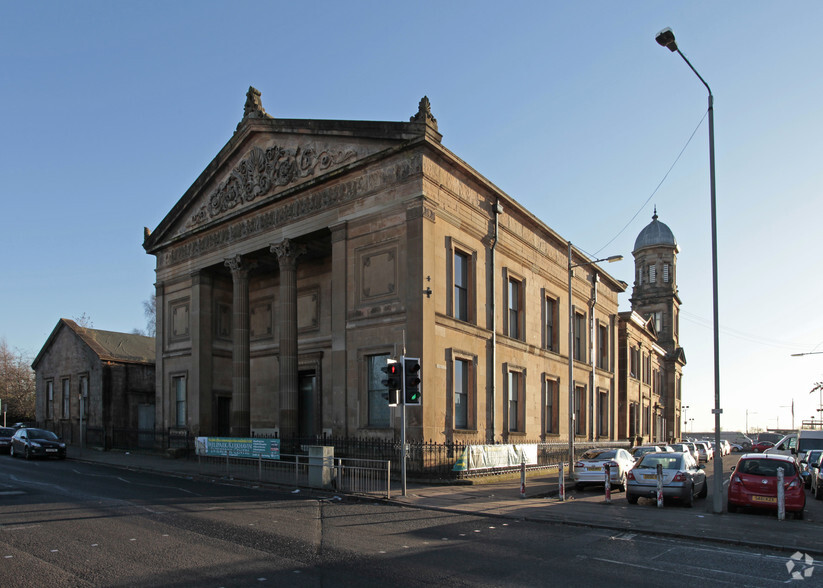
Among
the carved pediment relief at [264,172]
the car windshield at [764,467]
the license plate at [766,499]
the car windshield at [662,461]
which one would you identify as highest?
the carved pediment relief at [264,172]

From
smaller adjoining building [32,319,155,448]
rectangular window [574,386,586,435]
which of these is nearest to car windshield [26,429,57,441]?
smaller adjoining building [32,319,155,448]

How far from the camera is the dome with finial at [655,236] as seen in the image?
81.5 meters

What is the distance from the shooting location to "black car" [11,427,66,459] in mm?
30672

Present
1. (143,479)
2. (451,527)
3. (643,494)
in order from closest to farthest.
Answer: (451,527)
(643,494)
(143,479)

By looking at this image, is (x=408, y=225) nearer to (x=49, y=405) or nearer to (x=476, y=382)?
(x=476, y=382)

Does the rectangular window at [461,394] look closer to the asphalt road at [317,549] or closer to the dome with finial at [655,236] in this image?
the asphalt road at [317,549]

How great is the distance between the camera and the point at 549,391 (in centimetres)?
3494

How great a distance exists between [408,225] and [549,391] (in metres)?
15.5

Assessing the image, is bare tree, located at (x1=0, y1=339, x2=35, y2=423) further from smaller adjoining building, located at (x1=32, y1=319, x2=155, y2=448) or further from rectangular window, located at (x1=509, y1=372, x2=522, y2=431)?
rectangular window, located at (x1=509, y1=372, x2=522, y2=431)

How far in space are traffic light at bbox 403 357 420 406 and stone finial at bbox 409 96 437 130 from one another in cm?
1030

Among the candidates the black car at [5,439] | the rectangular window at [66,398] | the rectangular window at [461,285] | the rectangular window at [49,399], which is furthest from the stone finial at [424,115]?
the rectangular window at [49,399]

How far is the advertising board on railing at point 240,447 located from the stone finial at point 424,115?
12.9 metres

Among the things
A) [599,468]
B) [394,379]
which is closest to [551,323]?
[599,468]

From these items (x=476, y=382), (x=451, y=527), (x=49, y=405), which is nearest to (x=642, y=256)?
(x=476, y=382)
